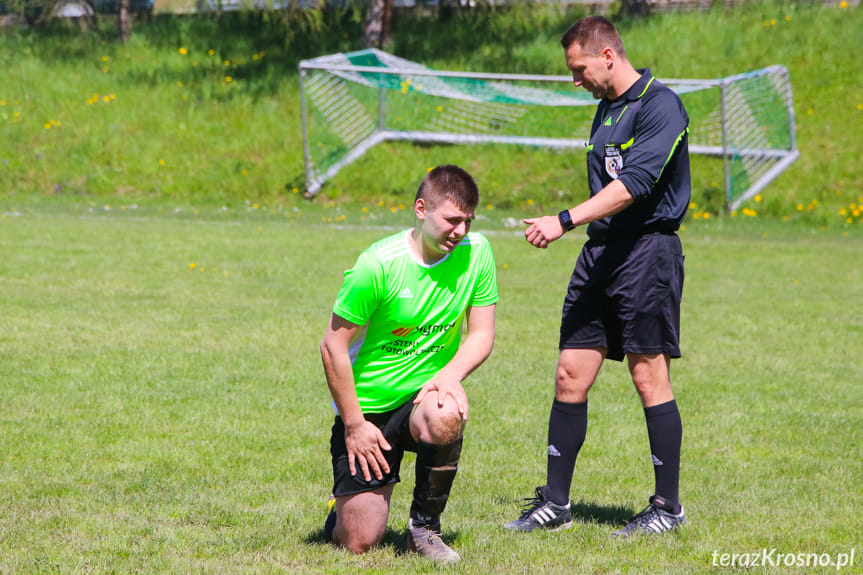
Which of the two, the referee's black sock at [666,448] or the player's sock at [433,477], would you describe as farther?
the referee's black sock at [666,448]

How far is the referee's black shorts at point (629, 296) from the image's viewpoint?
14.9 feet

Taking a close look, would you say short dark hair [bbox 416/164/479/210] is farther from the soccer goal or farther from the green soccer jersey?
the soccer goal

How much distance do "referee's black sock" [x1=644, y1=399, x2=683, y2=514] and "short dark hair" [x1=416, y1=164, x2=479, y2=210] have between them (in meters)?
1.52

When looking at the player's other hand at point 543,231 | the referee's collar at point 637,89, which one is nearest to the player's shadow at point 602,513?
the player's other hand at point 543,231

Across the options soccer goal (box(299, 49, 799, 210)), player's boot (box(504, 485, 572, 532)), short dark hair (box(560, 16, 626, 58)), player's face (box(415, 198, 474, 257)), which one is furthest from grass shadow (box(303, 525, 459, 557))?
soccer goal (box(299, 49, 799, 210))

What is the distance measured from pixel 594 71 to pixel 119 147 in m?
19.3

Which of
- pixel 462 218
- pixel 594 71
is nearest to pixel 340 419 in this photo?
pixel 462 218

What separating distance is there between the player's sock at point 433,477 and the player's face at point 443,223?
853 mm

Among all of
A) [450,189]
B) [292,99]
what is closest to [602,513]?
[450,189]

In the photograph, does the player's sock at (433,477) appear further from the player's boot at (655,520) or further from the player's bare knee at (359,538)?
the player's boot at (655,520)

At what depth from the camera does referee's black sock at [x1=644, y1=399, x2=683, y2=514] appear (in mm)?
4605

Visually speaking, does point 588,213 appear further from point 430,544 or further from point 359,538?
point 359,538

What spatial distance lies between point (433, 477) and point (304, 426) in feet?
7.45

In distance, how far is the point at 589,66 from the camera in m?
4.54
